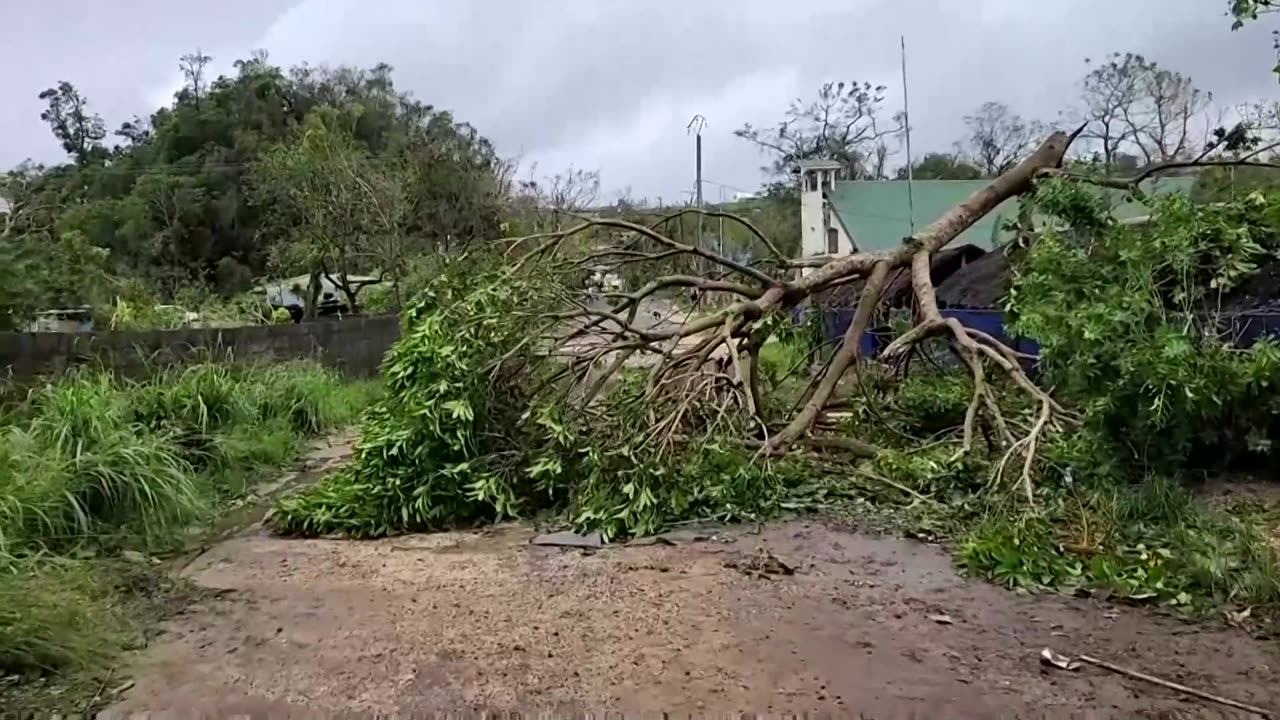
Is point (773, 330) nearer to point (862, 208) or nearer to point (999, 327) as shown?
point (999, 327)

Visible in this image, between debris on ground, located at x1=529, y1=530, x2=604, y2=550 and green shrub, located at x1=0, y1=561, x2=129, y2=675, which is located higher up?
green shrub, located at x1=0, y1=561, x2=129, y2=675

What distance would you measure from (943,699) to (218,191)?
20.8m

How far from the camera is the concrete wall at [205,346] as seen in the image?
23.4ft

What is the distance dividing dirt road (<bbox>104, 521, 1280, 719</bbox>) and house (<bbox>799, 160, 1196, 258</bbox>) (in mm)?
14554

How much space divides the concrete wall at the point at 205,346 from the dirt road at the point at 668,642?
A: 3.11 meters

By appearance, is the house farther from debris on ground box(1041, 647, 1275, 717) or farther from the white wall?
debris on ground box(1041, 647, 1275, 717)

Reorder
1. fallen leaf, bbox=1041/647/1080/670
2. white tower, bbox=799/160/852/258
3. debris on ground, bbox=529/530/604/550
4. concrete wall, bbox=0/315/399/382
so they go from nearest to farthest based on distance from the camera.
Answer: fallen leaf, bbox=1041/647/1080/670 < debris on ground, bbox=529/530/604/550 < concrete wall, bbox=0/315/399/382 < white tower, bbox=799/160/852/258

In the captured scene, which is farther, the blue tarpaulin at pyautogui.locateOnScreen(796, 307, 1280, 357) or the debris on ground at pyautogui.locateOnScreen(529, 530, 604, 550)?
the debris on ground at pyautogui.locateOnScreen(529, 530, 604, 550)

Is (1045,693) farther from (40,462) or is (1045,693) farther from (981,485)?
(40,462)

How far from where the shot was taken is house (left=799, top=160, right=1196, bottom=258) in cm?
1997

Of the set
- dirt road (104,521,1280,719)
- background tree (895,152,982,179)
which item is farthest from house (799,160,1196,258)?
dirt road (104,521,1280,719)

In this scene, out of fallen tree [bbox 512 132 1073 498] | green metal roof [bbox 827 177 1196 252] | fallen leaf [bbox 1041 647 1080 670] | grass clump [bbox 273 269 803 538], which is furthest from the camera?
green metal roof [bbox 827 177 1196 252]

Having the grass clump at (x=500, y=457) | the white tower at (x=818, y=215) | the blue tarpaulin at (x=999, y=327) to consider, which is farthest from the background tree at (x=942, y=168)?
the grass clump at (x=500, y=457)

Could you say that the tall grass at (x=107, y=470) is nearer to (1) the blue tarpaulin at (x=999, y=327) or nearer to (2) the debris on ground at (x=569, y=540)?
(2) the debris on ground at (x=569, y=540)
